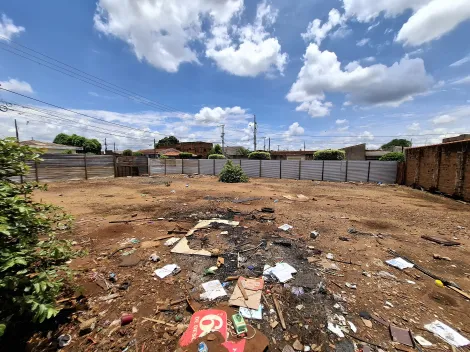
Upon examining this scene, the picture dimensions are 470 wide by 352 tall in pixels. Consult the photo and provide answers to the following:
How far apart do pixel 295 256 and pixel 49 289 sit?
3055 mm

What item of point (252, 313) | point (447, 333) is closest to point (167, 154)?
point (252, 313)

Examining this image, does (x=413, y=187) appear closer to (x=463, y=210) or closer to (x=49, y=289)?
(x=463, y=210)

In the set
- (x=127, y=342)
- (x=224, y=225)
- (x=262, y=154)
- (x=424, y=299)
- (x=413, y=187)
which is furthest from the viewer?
(x=262, y=154)

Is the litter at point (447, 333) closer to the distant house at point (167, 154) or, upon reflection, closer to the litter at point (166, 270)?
the litter at point (166, 270)

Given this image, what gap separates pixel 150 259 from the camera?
3072mm

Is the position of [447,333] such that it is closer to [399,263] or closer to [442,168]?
[399,263]

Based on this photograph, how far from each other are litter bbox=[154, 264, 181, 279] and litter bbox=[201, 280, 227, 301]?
56cm

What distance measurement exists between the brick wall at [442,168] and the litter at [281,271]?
9.15 metres

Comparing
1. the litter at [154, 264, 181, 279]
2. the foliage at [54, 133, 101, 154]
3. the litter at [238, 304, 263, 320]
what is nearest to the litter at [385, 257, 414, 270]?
the litter at [238, 304, 263, 320]

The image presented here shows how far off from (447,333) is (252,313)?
6.11ft

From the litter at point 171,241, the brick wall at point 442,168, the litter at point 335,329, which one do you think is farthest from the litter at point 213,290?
the brick wall at point 442,168

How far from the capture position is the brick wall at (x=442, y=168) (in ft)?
24.8

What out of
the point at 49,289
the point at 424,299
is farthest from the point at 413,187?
the point at 49,289

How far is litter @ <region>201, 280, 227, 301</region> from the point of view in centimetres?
229
